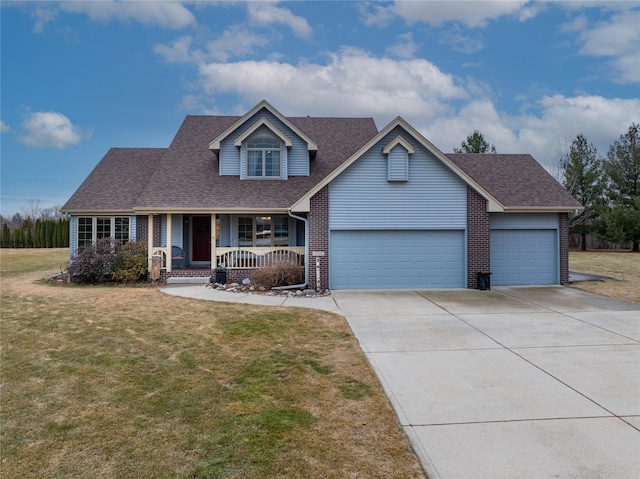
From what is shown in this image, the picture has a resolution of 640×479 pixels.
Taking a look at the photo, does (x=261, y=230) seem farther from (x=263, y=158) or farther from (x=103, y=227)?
(x=103, y=227)

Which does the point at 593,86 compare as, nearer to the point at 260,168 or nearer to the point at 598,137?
the point at 598,137

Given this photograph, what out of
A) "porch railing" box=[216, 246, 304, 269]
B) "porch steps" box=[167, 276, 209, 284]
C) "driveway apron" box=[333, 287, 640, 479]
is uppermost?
"porch railing" box=[216, 246, 304, 269]

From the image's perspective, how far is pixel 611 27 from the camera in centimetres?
1423

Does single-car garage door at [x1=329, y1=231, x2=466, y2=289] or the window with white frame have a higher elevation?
the window with white frame

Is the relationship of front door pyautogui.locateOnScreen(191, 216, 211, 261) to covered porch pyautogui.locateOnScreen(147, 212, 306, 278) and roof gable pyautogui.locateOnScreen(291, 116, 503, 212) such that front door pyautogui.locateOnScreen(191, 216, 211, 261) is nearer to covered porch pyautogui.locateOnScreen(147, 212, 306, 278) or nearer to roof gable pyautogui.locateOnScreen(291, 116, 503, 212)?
covered porch pyautogui.locateOnScreen(147, 212, 306, 278)

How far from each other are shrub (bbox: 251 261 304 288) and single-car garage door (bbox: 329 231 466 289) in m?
1.24

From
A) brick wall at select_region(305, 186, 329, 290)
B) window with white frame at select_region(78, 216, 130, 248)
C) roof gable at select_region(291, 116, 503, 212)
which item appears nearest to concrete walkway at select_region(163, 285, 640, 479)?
brick wall at select_region(305, 186, 329, 290)

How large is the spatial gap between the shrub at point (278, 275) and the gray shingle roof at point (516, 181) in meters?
8.27

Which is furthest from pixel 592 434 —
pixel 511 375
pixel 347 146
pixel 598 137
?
pixel 598 137

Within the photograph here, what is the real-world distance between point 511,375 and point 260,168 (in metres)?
13.1

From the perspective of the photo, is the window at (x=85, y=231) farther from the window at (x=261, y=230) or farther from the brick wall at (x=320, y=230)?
the brick wall at (x=320, y=230)

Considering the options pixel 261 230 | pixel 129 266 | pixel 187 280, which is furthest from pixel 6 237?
pixel 261 230

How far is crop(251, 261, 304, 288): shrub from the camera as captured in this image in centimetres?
1243

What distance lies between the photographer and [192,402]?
13.9ft
